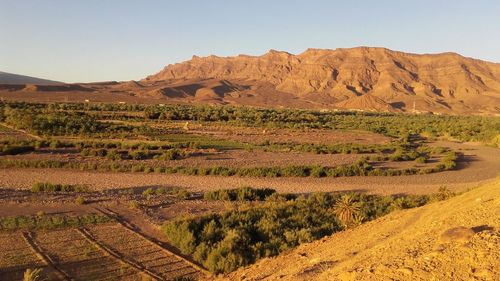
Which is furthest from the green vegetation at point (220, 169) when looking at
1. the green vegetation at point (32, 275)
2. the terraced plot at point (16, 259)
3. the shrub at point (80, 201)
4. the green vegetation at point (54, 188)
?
the green vegetation at point (32, 275)

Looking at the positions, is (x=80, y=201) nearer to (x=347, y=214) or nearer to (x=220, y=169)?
(x=347, y=214)

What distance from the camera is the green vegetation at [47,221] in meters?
16.9

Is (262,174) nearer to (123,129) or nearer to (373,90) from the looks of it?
(123,129)

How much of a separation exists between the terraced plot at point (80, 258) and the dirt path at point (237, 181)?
9938 millimetres

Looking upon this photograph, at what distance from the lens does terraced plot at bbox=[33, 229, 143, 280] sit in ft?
42.1

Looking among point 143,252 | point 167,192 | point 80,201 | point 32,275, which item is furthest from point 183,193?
point 32,275

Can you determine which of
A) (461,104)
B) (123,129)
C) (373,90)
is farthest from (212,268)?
(373,90)

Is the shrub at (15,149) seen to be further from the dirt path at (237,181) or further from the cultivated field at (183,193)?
the dirt path at (237,181)

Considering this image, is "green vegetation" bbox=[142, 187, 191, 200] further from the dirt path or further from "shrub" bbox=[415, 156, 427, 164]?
"shrub" bbox=[415, 156, 427, 164]

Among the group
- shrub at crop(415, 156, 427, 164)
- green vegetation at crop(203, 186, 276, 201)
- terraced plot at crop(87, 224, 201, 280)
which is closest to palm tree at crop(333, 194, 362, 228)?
terraced plot at crop(87, 224, 201, 280)

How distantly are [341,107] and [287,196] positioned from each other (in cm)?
14678

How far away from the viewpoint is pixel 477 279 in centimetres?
763

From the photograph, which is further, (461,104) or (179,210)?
(461,104)

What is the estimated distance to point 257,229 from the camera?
16.5 m
